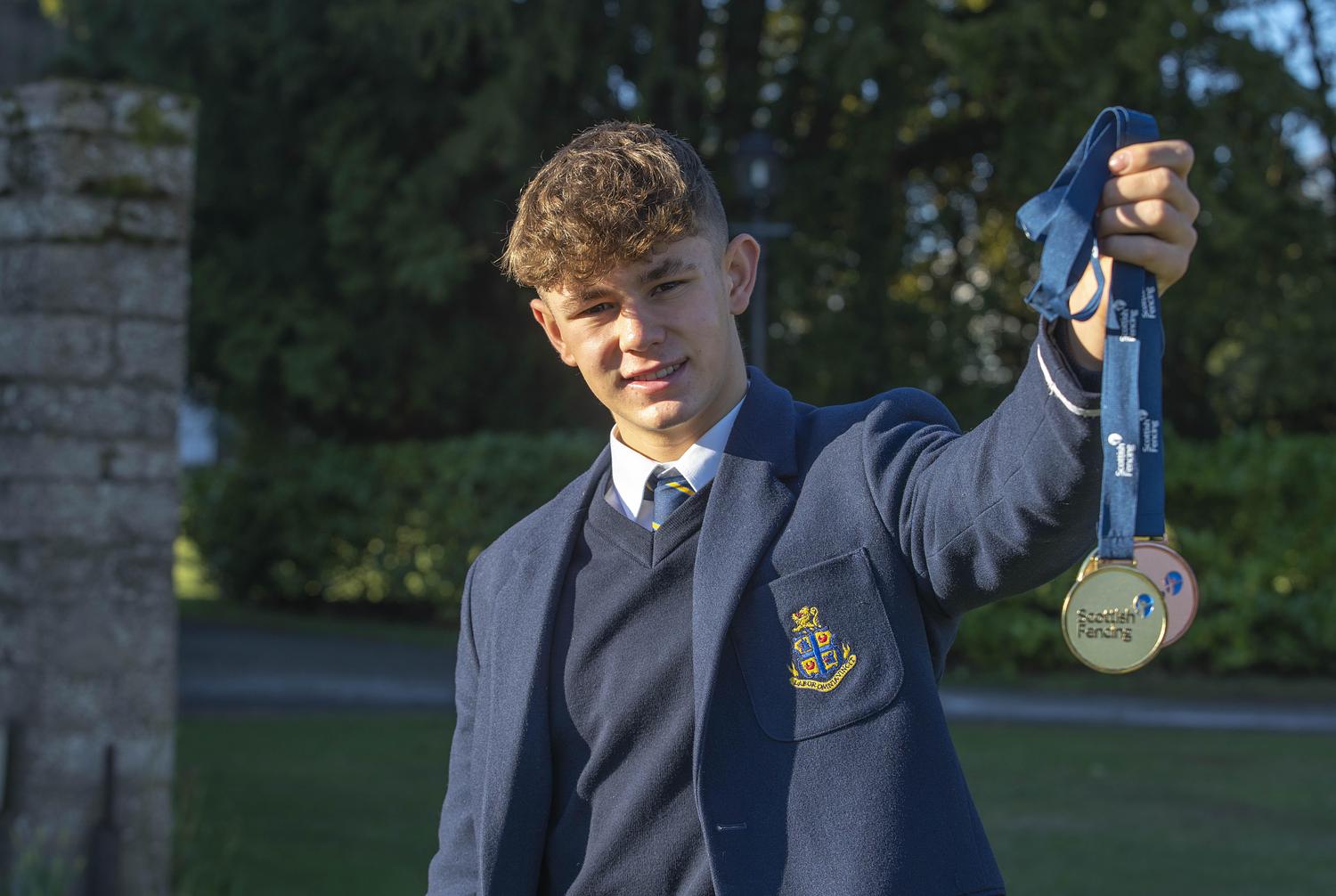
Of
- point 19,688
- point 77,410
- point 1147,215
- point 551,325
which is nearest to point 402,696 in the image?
point 19,688

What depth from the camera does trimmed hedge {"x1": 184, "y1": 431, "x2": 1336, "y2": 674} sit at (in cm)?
1362

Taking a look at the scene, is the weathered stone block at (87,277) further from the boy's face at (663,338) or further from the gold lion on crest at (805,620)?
the gold lion on crest at (805,620)

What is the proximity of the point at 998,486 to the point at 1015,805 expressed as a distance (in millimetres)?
7137

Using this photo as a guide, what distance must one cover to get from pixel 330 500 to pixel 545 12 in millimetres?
6523

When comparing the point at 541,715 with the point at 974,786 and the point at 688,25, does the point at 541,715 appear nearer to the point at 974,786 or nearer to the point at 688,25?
the point at 974,786

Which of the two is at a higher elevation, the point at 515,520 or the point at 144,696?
the point at 144,696

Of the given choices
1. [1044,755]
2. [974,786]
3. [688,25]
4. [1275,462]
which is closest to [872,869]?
[974,786]

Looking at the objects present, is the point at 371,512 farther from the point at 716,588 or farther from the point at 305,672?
the point at 716,588

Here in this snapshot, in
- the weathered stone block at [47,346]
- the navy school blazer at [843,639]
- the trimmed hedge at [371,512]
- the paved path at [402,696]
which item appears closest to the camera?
the navy school blazer at [843,639]

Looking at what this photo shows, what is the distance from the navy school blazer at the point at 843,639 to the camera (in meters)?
2.03

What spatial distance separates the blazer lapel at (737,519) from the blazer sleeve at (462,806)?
0.55m

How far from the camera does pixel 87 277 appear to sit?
6082 mm

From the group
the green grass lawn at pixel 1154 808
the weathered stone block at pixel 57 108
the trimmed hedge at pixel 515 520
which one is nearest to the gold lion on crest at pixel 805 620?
the weathered stone block at pixel 57 108

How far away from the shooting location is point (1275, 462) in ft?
44.5
